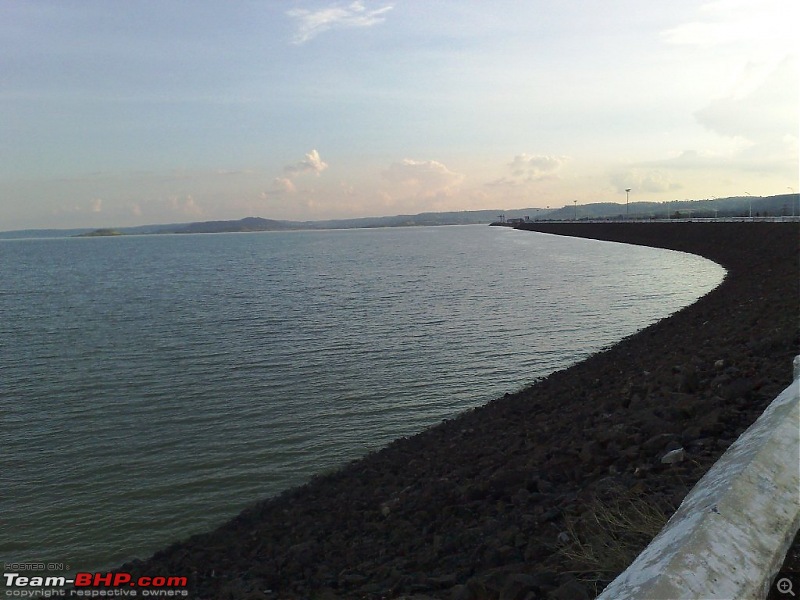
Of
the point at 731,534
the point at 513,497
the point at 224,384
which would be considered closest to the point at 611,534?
the point at 731,534

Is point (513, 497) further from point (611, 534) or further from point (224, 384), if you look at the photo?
point (224, 384)

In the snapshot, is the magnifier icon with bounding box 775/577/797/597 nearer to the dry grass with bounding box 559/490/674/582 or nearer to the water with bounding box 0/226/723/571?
the dry grass with bounding box 559/490/674/582

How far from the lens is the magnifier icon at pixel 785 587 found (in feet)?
10.6

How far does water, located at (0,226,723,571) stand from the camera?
1199 centimetres

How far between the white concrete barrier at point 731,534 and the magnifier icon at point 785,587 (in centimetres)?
8

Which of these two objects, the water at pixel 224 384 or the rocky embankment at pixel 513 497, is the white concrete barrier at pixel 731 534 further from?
the water at pixel 224 384

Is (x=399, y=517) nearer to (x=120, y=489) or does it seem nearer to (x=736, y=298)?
(x=120, y=489)

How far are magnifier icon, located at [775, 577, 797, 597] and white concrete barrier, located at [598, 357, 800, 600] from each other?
3.3 inches

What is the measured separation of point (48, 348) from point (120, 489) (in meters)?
17.5

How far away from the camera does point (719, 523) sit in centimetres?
340

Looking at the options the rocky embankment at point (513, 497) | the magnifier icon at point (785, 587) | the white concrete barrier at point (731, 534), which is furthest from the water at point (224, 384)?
the magnifier icon at point (785, 587)

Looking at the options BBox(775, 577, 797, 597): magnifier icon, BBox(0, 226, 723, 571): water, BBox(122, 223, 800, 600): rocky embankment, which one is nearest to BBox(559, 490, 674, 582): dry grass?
BBox(122, 223, 800, 600): rocky embankment

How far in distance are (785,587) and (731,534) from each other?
384mm

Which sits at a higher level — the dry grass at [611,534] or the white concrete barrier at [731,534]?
the white concrete barrier at [731,534]
